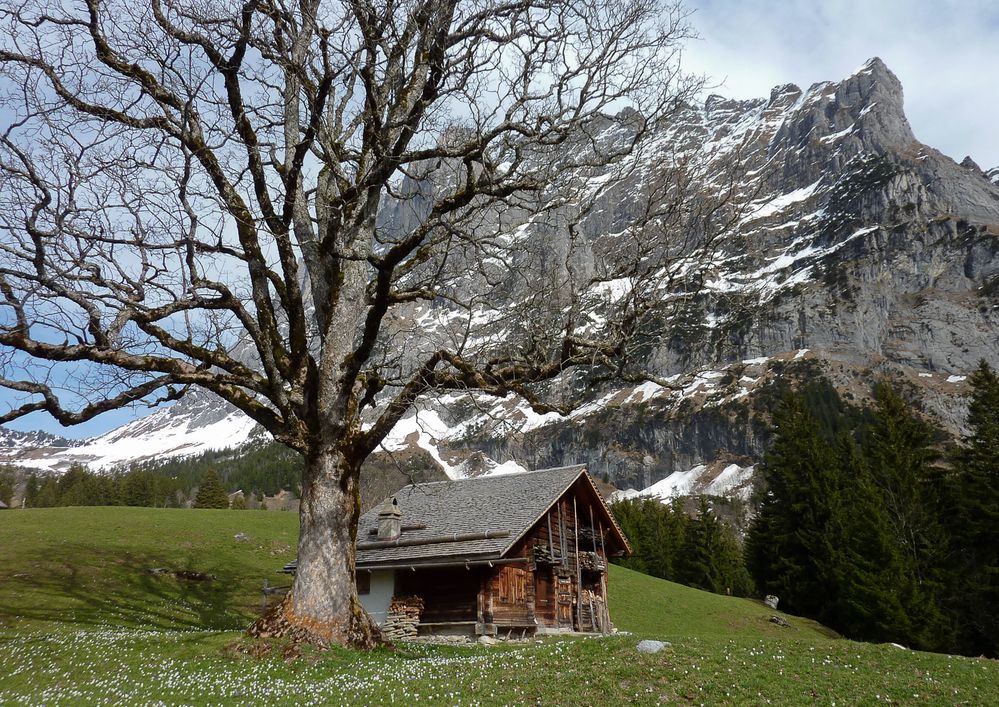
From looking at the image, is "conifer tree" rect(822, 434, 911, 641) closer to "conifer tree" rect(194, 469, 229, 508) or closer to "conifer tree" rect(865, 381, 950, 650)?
"conifer tree" rect(865, 381, 950, 650)

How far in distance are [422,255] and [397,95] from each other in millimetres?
4005

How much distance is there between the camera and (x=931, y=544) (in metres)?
36.3

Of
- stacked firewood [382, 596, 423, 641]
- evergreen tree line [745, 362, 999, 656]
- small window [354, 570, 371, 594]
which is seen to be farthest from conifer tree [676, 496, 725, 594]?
small window [354, 570, 371, 594]

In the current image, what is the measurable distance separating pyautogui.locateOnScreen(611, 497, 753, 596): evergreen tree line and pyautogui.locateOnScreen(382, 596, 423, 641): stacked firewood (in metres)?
35.4

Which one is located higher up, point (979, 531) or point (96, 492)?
point (96, 492)

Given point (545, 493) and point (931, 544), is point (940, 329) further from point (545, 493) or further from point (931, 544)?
point (545, 493)

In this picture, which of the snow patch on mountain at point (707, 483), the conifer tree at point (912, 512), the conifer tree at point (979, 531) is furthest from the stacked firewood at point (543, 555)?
the snow patch on mountain at point (707, 483)

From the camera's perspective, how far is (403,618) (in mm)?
25781

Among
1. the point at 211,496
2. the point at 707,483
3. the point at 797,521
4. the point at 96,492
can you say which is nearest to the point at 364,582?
the point at 797,521

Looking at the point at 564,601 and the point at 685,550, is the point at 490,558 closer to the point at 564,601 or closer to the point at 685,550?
the point at 564,601

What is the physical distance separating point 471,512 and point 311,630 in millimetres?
17131

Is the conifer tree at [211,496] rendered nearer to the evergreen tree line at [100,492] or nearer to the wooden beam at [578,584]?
the evergreen tree line at [100,492]

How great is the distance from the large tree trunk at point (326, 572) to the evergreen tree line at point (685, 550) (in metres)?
48.5

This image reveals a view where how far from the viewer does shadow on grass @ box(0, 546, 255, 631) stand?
23.4m
